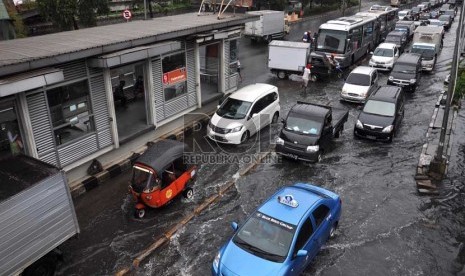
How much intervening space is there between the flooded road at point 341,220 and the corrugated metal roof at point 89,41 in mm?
4692

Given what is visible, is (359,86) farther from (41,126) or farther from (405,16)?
(405,16)

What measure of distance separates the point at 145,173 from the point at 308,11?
176 feet

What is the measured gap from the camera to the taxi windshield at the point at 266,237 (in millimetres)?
8680

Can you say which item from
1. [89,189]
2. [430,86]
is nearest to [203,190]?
[89,189]

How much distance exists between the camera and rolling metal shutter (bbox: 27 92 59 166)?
1147cm

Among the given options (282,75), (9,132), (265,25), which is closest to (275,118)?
(282,75)

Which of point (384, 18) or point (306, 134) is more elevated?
point (384, 18)

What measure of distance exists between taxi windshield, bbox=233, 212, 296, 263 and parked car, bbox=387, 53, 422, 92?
57.6 feet

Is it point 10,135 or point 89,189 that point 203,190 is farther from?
point 10,135

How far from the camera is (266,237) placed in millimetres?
9008

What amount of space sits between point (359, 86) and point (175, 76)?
10.9 metres

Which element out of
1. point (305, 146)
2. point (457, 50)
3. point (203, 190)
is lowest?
point (203, 190)

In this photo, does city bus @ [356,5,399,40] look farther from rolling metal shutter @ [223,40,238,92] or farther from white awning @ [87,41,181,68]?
white awning @ [87,41,181,68]

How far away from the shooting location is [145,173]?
37.9ft
